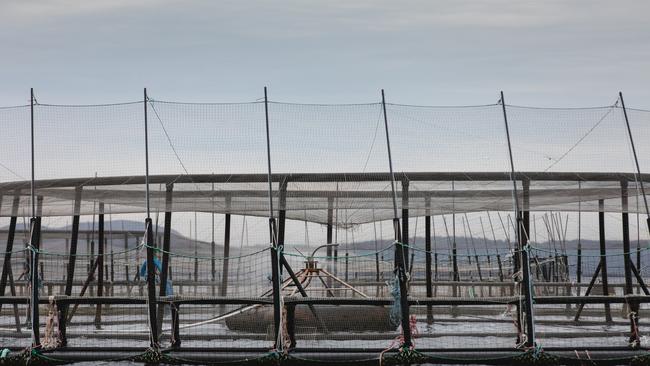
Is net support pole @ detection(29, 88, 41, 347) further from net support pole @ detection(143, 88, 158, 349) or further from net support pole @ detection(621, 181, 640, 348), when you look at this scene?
net support pole @ detection(621, 181, 640, 348)

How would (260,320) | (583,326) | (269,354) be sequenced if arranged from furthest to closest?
(583,326) < (260,320) < (269,354)

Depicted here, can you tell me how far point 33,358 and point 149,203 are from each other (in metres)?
2.87

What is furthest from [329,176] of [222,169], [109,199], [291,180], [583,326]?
[583,326]

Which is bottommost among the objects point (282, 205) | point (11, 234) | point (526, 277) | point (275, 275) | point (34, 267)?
point (526, 277)

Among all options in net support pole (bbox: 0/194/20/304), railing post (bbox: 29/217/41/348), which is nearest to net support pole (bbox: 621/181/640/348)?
railing post (bbox: 29/217/41/348)

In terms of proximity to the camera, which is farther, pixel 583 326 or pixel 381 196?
pixel 583 326

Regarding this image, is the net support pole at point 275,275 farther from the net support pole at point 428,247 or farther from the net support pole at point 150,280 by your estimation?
the net support pole at point 428,247

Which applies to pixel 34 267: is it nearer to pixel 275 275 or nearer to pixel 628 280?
pixel 275 275

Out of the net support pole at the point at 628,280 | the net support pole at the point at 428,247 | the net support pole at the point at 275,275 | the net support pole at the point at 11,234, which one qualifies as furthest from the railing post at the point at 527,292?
the net support pole at the point at 11,234

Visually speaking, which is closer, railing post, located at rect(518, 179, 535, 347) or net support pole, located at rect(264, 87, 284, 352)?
net support pole, located at rect(264, 87, 284, 352)

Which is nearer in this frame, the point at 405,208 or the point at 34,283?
the point at 34,283

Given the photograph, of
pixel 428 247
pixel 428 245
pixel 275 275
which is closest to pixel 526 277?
pixel 275 275

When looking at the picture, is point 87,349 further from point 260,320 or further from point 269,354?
point 260,320

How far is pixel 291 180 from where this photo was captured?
46.6 ft
